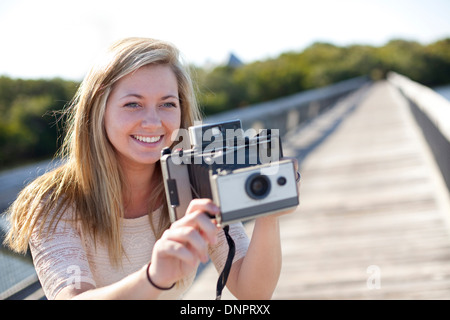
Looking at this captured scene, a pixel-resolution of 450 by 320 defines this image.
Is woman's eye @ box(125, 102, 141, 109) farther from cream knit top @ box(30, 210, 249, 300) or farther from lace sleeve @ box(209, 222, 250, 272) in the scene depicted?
lace sleeve @ box(209, 222, 250, 272)

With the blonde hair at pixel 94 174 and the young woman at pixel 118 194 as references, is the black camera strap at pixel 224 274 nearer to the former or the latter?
the young woman at pixel 118 194

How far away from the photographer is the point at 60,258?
1.65 m

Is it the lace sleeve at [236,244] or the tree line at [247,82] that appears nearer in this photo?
the lace sleeve at [236,244]

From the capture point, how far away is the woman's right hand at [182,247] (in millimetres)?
1299

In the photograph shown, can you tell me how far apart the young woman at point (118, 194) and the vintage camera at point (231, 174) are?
22cm

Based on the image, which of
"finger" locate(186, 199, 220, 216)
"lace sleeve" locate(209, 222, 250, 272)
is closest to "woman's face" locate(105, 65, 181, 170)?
"lace sleeve" locate(209, 222, 250, 272)

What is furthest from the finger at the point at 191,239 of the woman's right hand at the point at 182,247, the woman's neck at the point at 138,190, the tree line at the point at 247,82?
the tree line at the point at 247,82

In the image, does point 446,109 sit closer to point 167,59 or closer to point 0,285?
point 167,59

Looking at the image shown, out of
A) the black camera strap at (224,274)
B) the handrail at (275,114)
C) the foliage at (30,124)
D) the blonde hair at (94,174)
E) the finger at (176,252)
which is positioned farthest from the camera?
the foliage at (30,124)

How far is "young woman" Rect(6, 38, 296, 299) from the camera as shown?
1733 mm

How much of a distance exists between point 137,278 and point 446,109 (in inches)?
124
